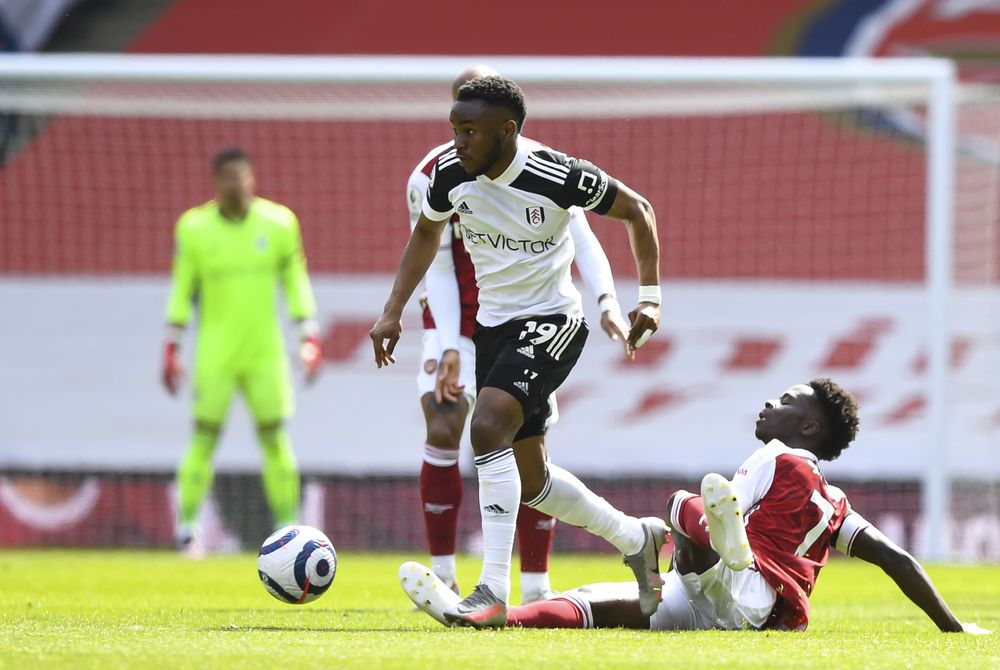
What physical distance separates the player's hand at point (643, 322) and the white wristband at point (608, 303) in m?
0.44

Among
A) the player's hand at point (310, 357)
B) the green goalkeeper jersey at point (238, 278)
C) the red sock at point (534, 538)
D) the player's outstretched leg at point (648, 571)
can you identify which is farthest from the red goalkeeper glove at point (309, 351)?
the player's outstretched leg at point (648, 571)

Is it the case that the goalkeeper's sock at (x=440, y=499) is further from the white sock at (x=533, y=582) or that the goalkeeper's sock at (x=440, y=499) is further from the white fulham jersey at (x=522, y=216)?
the white fulham jersey at (x=522, y=216)

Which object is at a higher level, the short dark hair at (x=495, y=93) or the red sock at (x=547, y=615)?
the short dark hair at (x=495, y=93)

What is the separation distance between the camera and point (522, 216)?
17.5 ft

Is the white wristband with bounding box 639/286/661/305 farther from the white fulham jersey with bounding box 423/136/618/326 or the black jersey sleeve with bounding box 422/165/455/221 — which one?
the black jersey sleeve with bounding box 422/165/455/221

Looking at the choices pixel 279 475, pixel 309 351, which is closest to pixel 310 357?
pixel 309 351

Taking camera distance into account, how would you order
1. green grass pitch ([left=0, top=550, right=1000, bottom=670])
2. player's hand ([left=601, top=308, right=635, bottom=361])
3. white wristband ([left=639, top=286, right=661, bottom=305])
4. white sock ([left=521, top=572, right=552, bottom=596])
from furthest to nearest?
white sock ([left=521, top=572, right=552, bottom=596]) → player's hand ([left=601, top=308, right=635, bottom=361]) → white wristband ([left=639, top=286, right=661, bottom=305]) → green grass pitch ([left=0, top=550, right=1000, bottom=670])

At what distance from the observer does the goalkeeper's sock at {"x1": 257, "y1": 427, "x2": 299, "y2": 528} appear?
34.0ft

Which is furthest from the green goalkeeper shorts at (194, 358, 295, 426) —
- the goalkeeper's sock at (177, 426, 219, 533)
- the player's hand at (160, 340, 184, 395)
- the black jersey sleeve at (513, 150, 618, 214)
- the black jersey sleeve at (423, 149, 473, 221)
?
the black jersey sleeve at (513, 150, 618, 214)

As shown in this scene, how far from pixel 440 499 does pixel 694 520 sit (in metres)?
1.94

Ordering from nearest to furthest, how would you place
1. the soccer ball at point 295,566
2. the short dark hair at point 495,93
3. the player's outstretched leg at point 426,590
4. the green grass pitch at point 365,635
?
1. the green grass pitch at point 365,635
2. the player's outstretched leg at point 426,590
3. the short dark hair at point 495,93
4. the soccer ball at point 295,566

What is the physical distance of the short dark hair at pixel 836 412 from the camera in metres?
5.25

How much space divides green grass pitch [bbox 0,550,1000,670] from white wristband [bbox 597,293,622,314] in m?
1.25

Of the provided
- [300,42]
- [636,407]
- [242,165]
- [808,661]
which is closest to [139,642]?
[808,661]
